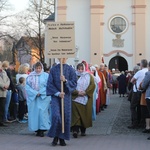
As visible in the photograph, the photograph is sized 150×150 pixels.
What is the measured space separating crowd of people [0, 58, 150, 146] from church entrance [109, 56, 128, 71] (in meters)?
28.8

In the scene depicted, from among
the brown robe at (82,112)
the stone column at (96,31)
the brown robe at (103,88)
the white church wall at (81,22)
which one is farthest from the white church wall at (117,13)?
the brown robe at (82,112)

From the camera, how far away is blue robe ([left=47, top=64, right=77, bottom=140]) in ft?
32.6

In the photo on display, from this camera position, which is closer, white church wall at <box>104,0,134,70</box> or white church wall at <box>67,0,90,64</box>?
white church wall at <box>104,0,134,70</box>

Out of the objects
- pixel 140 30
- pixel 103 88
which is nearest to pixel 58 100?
pixel 103 88

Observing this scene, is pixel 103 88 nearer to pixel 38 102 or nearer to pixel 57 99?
pixel 38 102

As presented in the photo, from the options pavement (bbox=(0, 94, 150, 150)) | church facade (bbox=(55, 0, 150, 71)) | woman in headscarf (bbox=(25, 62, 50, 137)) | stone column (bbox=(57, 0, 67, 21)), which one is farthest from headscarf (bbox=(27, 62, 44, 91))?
stone column (bbox=(57, 0, 67, 21))

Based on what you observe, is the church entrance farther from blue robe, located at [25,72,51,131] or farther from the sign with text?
the sign with text

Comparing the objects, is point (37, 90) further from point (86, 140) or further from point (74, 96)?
point (86, 140)

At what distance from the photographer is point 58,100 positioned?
33.2 feet

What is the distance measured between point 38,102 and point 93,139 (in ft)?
6.07

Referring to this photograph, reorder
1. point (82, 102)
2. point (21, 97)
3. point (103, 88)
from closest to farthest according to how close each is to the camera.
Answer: point (82, 102) → point (21, 97) → point (103, 88)

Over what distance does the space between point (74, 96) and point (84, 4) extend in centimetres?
3353

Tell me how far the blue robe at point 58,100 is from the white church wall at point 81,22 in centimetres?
3374

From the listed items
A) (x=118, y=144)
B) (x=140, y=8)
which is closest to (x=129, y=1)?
(x=140, y=8)
